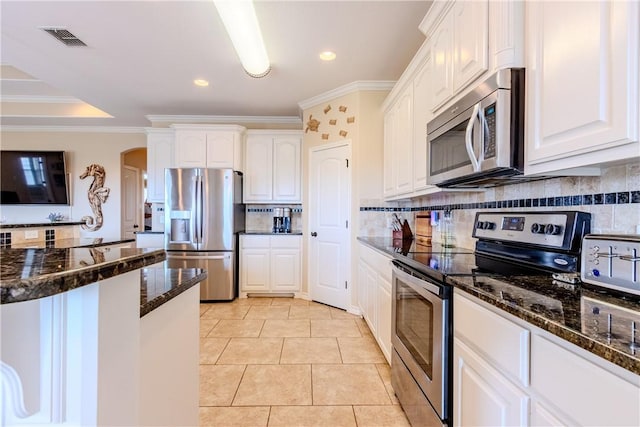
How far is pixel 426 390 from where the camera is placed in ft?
4.85

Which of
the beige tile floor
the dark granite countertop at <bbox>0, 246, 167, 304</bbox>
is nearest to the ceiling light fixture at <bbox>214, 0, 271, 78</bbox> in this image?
the dark granite countertop at <bbox>0, 246, 167, 304</bbox>

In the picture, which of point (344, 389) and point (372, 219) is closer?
point (344, 389)

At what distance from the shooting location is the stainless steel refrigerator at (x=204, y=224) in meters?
4.16

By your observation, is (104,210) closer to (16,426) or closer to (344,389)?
(344,389)

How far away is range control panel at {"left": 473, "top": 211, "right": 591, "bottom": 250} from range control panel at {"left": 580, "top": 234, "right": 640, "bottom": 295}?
196 millimetres

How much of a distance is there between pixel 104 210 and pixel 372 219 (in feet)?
15.8

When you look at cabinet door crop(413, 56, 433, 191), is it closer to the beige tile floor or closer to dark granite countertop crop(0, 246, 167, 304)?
the beige tile floor

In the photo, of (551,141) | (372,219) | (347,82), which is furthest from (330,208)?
(551,141)

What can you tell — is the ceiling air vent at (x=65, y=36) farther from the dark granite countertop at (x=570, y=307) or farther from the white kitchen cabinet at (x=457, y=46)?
the dark granite countertop at (x=570, y=307)

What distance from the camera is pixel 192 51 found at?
2990mm

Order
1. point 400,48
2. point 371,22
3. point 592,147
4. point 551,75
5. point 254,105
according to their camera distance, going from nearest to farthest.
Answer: point 592,147 → point 551,75 → point 371,22 → point 400,48 → point 254,105

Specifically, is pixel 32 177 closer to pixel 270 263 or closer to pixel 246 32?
pixel 270 263

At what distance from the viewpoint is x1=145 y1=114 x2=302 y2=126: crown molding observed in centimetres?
489

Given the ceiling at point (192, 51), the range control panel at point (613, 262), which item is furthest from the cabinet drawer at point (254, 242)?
the range control panel at point (613, 262)
